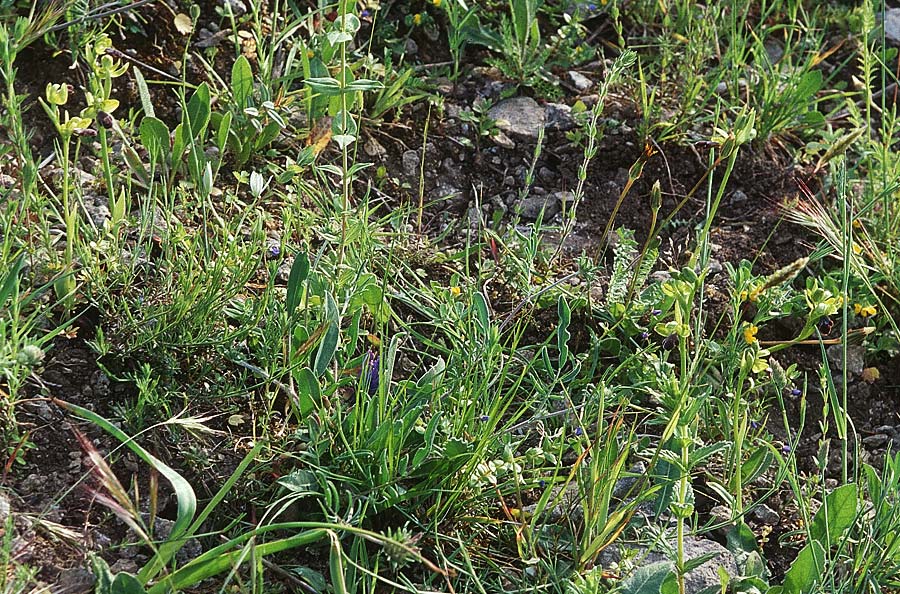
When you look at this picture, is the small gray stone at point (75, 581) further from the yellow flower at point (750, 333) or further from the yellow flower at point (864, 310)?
the yellow flower at point (864, 310)

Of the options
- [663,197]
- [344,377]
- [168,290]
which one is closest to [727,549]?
[344,377]

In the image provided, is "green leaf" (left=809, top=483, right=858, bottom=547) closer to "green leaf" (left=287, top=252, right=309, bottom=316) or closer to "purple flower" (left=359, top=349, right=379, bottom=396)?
"purple flower" (left=359, top=349, right=379, bottom=396)

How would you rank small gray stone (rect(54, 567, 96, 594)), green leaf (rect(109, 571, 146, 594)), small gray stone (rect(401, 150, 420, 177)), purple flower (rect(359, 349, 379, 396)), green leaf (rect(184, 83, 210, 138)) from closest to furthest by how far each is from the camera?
green leaf (rect(109, 571, 146, 594))
small gray stone (rect(54, 567, 96, 594))
purple flower (rect(359, 349, 379, 396))
green leaf (rect(184, 83, 210, 138))
small gray stone (rect(401, 150, 420, 177))

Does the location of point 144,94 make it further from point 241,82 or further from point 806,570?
point 806,570

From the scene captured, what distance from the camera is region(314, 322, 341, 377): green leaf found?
176cm

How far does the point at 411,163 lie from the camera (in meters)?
2.50

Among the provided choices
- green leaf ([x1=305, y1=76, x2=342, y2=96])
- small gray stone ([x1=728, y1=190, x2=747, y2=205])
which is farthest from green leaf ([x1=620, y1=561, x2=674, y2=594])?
small gray stone ([x1=728, y1=190, x2=747, y2=205])

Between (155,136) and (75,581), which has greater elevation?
(155,136)

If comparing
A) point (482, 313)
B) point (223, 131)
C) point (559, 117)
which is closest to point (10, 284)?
point (223, 131)

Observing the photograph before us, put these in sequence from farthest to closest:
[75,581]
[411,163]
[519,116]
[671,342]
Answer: [519,116]
[411,163]
[671,342]
[75,581]

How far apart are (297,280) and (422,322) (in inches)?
12.7

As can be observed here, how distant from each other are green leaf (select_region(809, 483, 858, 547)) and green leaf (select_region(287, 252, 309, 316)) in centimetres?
106

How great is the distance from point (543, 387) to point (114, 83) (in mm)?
1344

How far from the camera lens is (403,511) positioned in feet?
5.53
